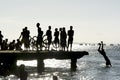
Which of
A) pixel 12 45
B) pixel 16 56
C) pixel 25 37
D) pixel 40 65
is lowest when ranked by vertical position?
pixel 40 65

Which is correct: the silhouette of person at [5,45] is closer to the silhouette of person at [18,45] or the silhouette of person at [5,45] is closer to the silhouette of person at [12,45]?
the silhouette of person at [12,45]

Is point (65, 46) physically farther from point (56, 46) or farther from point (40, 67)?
point (40, 67)

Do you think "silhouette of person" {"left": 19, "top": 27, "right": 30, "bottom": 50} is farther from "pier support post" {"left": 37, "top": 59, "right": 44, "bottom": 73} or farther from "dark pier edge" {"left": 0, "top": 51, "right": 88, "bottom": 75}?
"pier support post" {"left": 37, "top": 59, "right": 44, "bottom": 73}

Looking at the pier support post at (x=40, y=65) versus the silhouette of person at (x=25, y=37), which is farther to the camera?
the pier support post at (x=40, y=65)

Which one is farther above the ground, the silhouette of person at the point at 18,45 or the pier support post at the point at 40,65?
the silhouette of person at the point at 18,45

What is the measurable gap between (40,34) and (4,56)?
388cm

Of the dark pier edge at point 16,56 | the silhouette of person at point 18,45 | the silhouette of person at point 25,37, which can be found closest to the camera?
the dark pier edge at point 16,56

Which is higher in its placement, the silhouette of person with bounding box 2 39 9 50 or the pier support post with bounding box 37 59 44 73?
the silhouette of person with bounding box 2 39 9 50

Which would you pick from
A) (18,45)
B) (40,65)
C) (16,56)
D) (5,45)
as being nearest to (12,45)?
(5,45)

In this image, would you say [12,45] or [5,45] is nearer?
[5,45]

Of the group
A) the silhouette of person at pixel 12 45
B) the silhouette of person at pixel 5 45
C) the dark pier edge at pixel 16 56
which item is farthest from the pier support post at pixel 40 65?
the silhouette of person at pixel 5 45

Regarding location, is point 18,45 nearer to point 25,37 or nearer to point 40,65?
point 25,37

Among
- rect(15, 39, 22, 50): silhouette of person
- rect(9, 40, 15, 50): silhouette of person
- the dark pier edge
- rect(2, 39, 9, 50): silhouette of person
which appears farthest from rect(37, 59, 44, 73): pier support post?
rect(2, 39, 9, 50): silhouette of person

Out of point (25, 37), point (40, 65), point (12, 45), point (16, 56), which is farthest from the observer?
point (12, 45)
